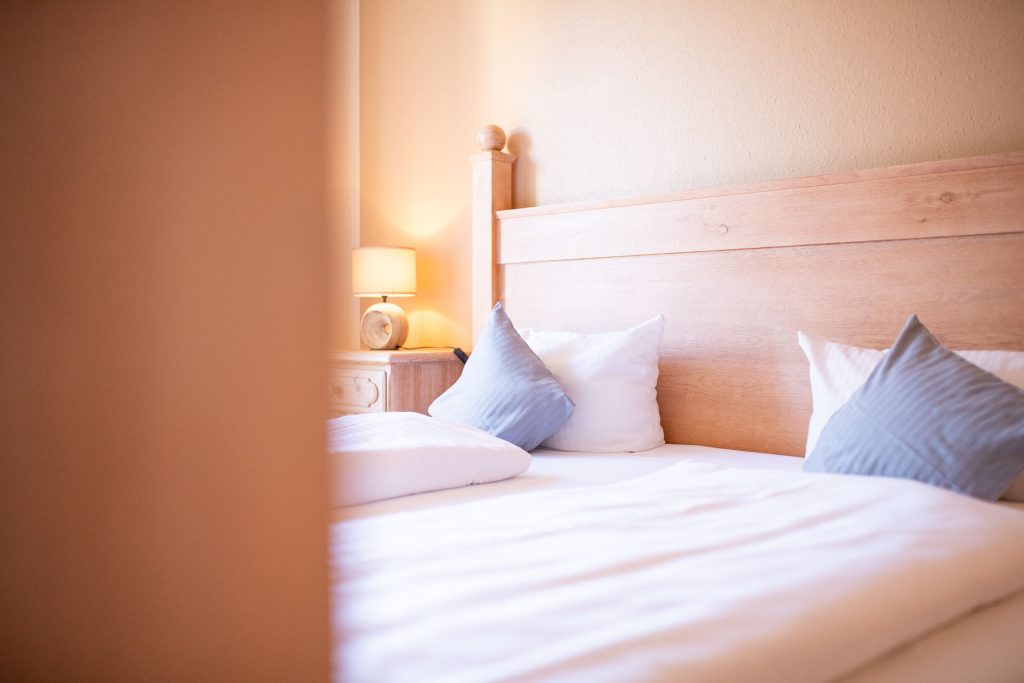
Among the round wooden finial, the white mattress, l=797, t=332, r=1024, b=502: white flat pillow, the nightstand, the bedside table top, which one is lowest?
the white mattress

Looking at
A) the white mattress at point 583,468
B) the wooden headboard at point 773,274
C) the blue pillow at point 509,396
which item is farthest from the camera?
the blue pillow at point 509,396

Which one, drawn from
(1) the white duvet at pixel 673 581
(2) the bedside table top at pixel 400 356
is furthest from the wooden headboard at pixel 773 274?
(1) the white duvet at pixel 673 581

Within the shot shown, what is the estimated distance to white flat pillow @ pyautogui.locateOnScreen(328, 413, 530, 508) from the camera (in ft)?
5.64

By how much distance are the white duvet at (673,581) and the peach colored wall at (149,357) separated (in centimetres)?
33

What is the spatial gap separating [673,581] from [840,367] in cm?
123

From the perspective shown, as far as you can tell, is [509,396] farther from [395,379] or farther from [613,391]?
[395,379]

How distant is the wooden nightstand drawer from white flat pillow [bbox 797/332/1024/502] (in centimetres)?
158

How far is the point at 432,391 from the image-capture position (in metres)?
3.24

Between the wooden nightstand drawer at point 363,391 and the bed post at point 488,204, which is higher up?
the bed post at point 488,204

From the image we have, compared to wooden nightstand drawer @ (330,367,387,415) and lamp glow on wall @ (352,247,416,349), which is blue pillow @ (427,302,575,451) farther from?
lamp glow on wall @ (352,247,416,349)

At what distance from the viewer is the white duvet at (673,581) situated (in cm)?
84

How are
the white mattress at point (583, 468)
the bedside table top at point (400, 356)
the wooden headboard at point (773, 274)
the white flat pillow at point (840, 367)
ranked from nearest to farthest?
the white mattress at point (583, 468) < the white flat pillow at point (840, 367) < the wooden headboard at point (773, 274) < the bedside table top at point (400, 356)

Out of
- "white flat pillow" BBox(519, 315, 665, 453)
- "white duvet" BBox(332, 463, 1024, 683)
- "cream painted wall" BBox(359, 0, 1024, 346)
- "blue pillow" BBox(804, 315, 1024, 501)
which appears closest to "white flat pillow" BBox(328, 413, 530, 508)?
"white duvet" BBox(332, 463, 1024, 683)

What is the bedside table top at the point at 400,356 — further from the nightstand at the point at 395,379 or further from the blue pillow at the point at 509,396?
the blue pillow at the point at 509,396
